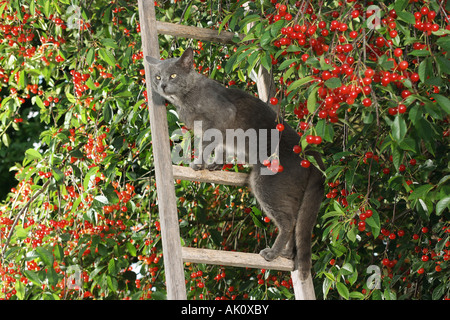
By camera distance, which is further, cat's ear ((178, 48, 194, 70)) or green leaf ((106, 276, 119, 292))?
green leaf ((106, 276, 119, 292))

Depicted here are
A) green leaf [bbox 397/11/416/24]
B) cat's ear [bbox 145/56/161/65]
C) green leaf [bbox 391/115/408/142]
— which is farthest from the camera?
cat's ear [bbox 145/56/161/65]

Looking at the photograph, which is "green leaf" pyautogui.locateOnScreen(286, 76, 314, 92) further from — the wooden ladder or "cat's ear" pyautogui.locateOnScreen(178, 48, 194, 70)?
"cat's ear" pyautogui.locateOnScreen(178, 48, 194, 70)

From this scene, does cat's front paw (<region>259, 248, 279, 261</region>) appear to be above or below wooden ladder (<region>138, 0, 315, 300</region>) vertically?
below

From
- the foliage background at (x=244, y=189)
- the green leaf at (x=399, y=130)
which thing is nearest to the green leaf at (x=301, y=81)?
the foliage background at (x=244, y=189)

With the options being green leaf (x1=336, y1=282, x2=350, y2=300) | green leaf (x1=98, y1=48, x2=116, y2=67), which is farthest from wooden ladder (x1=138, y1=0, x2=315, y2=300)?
green leaf (x1=98, y1=48, x2=116, y2=67)

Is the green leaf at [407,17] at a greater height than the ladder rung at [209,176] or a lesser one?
greater

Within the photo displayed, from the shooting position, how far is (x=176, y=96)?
3.12 metres

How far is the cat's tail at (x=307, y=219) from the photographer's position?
3.11 m

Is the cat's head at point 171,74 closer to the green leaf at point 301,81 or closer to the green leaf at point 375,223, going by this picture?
the green leaf at point 301,81

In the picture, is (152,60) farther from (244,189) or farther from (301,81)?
(244,189)

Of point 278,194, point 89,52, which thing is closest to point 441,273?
point 278,194

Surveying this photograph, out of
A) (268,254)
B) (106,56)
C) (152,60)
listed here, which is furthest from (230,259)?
(106,56)

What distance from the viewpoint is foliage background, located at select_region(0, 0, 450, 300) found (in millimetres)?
2400

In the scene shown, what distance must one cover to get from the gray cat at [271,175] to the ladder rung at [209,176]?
1.8 inches
